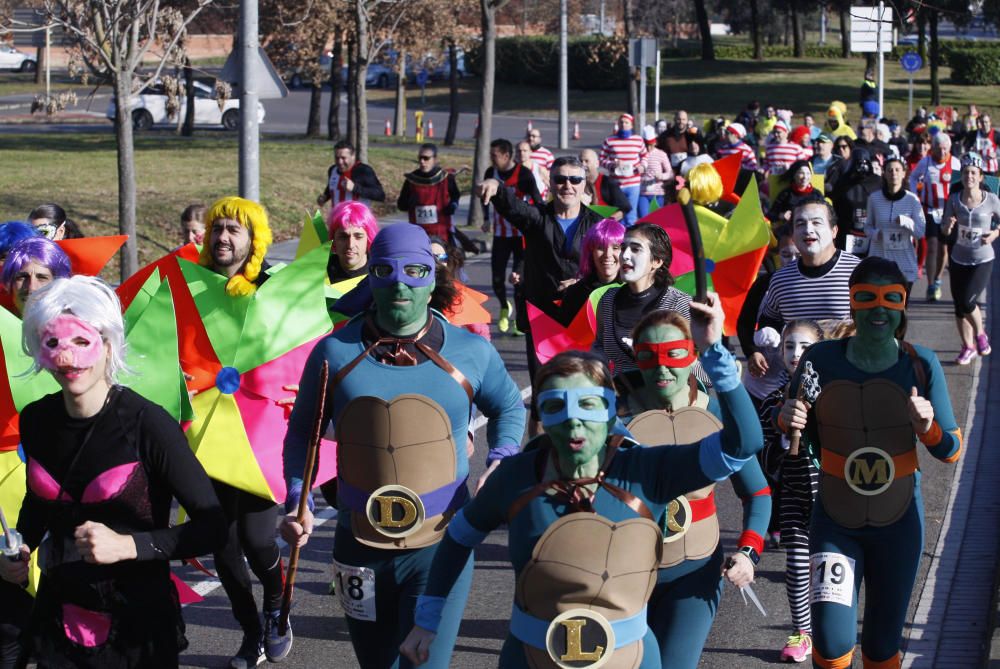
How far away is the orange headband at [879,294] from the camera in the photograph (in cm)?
537

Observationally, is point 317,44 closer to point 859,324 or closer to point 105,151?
point 105,151

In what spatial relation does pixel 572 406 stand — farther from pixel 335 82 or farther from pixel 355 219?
pixel 335 82

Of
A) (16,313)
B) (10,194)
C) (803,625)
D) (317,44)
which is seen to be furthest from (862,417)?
(317,44)

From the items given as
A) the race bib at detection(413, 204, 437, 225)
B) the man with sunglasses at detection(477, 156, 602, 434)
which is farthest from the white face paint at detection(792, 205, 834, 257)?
the race bib at detection(413, 204, 437, 225)

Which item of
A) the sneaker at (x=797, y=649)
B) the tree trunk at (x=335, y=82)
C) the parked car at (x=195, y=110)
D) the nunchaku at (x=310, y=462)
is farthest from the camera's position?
the parked car at (x=195, y=110)

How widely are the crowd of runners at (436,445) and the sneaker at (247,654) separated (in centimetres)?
1

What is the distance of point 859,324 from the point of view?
545cm

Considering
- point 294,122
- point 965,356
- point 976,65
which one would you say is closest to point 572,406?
point 965,356

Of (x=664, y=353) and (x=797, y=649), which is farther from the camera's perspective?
(x=797, y=649)

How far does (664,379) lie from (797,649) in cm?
202

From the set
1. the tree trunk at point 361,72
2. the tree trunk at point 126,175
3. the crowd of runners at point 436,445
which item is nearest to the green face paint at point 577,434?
the crowd of runners at point 436,445

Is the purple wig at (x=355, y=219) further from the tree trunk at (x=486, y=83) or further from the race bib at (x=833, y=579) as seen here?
the tree trunk at (x=486, y=83)

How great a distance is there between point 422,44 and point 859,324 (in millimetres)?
31746

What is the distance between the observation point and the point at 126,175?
16031 millimetres
